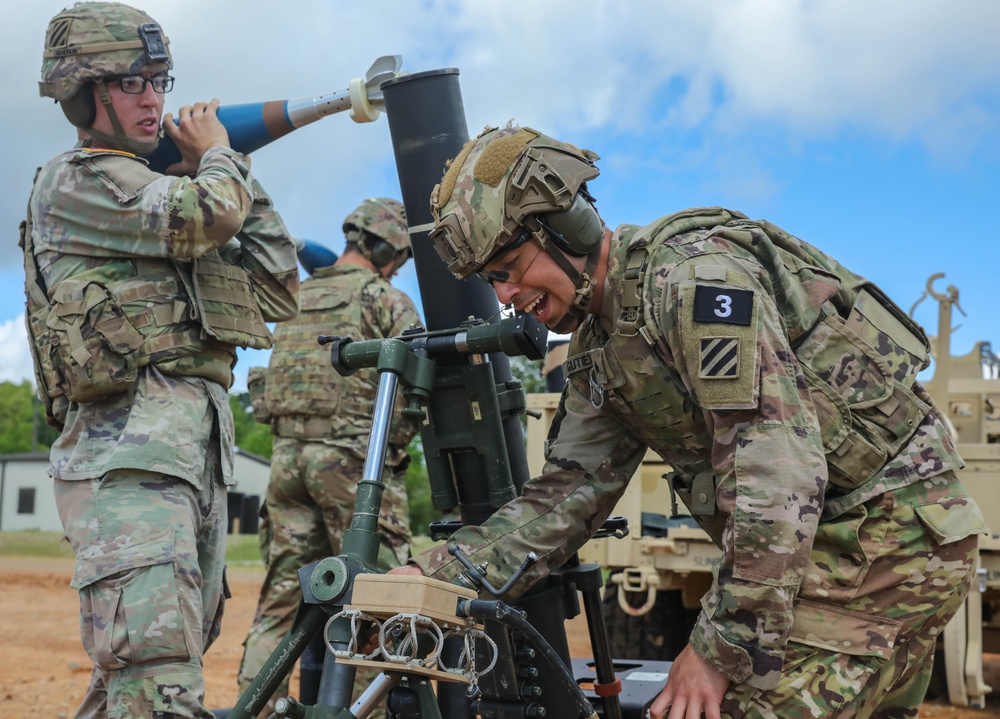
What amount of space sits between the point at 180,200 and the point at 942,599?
2.31 meters

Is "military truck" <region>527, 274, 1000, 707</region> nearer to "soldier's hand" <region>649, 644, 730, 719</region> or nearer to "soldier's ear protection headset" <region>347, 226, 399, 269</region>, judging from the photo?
"soldier's ear protection headset" <region>347, 226, 399, 269</region>

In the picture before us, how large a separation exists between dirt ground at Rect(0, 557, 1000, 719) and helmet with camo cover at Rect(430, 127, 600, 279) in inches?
182

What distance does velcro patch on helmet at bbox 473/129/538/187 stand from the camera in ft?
9.39

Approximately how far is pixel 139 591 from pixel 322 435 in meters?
2.90

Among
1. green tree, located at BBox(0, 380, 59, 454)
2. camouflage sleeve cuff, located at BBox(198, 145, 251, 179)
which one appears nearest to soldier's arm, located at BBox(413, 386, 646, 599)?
camouflage sleeve cuff, located at BBox(198, 145, 251, 179)

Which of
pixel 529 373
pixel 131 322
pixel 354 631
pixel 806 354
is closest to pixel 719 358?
pixel 806 354

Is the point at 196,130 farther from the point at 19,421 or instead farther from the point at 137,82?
the point at 19,421

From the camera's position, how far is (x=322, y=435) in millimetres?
6109

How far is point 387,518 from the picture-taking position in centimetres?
586

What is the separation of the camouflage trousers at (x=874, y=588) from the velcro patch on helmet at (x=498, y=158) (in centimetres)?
113

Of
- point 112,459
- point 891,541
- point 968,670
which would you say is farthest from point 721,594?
point 968,670

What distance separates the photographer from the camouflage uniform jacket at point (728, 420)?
2525 mm

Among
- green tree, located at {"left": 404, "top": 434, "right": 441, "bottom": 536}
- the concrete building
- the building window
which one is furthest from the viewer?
the building window

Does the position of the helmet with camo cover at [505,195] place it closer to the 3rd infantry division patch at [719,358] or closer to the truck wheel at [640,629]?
the 3rd infantry division patch at [719,358]
